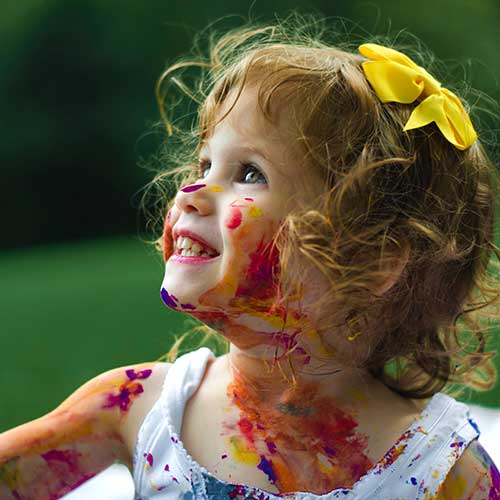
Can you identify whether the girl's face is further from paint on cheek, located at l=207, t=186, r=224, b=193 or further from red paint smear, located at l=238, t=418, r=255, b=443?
red paint smear, located at l=238, t=418, r=255, b=443

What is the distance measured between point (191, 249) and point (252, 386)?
0.27 metres

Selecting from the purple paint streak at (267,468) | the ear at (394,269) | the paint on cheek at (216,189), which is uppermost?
the paint on cheek at (216,189)

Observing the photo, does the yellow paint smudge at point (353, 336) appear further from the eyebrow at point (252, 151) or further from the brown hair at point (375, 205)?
the eyebrow at point (252, 151)

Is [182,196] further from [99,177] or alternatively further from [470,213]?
[99,177]

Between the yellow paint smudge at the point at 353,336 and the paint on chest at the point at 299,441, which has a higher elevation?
the yellow paint smudge at the point at 353,336

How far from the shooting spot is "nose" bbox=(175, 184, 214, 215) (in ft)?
4.75

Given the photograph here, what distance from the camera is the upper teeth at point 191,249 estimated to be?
1452mm

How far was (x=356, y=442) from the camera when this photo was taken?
4.98 feet

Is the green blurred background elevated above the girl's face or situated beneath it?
situated beneath

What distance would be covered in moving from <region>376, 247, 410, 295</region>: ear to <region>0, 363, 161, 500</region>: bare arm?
1.57 ft

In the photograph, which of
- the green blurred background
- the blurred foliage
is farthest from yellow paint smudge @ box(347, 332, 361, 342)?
the green blurred background

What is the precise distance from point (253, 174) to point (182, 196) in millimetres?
119

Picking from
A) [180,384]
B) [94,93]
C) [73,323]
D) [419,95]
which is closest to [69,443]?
[180,384]

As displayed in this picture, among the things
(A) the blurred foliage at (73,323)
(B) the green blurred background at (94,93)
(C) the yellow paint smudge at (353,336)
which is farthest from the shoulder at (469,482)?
(B) the green blurred background at (94,93)
